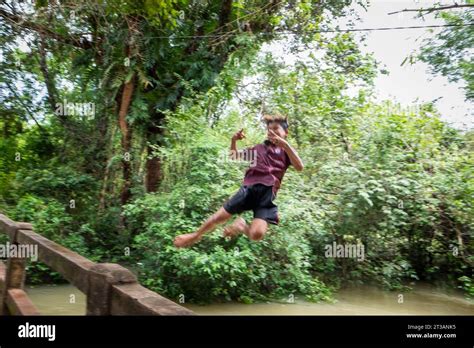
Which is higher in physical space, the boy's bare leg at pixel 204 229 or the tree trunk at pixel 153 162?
the tree trunk at pixel 153 162

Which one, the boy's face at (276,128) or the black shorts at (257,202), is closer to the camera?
the boy's face at (276,128)

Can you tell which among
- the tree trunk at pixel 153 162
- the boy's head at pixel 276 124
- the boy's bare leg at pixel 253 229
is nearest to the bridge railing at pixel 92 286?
the boy's bare leg at pixel 253 229

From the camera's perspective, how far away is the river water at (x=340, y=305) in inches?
260

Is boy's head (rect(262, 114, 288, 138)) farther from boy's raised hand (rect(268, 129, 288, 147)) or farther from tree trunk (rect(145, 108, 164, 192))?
tree trunk (rect(145, 108, 164, 192))

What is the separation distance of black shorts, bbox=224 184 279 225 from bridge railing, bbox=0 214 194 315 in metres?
1.61

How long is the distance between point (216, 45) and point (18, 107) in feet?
15.7

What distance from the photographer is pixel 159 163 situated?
8.99 m

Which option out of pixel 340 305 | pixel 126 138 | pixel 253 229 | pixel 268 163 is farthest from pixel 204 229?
pixel 126 138

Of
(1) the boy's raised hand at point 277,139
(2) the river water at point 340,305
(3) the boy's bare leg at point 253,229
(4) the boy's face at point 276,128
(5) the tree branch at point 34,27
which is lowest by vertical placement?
(2) the river water at point 340,305

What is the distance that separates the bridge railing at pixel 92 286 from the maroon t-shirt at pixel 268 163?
1781 millimetres

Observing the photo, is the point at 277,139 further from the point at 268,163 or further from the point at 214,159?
the point at 214,159

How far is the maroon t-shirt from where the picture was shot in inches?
151

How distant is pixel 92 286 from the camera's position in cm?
200

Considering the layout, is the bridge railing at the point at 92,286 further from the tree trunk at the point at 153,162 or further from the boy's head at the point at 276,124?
the tree trunk at the point at 153,162
